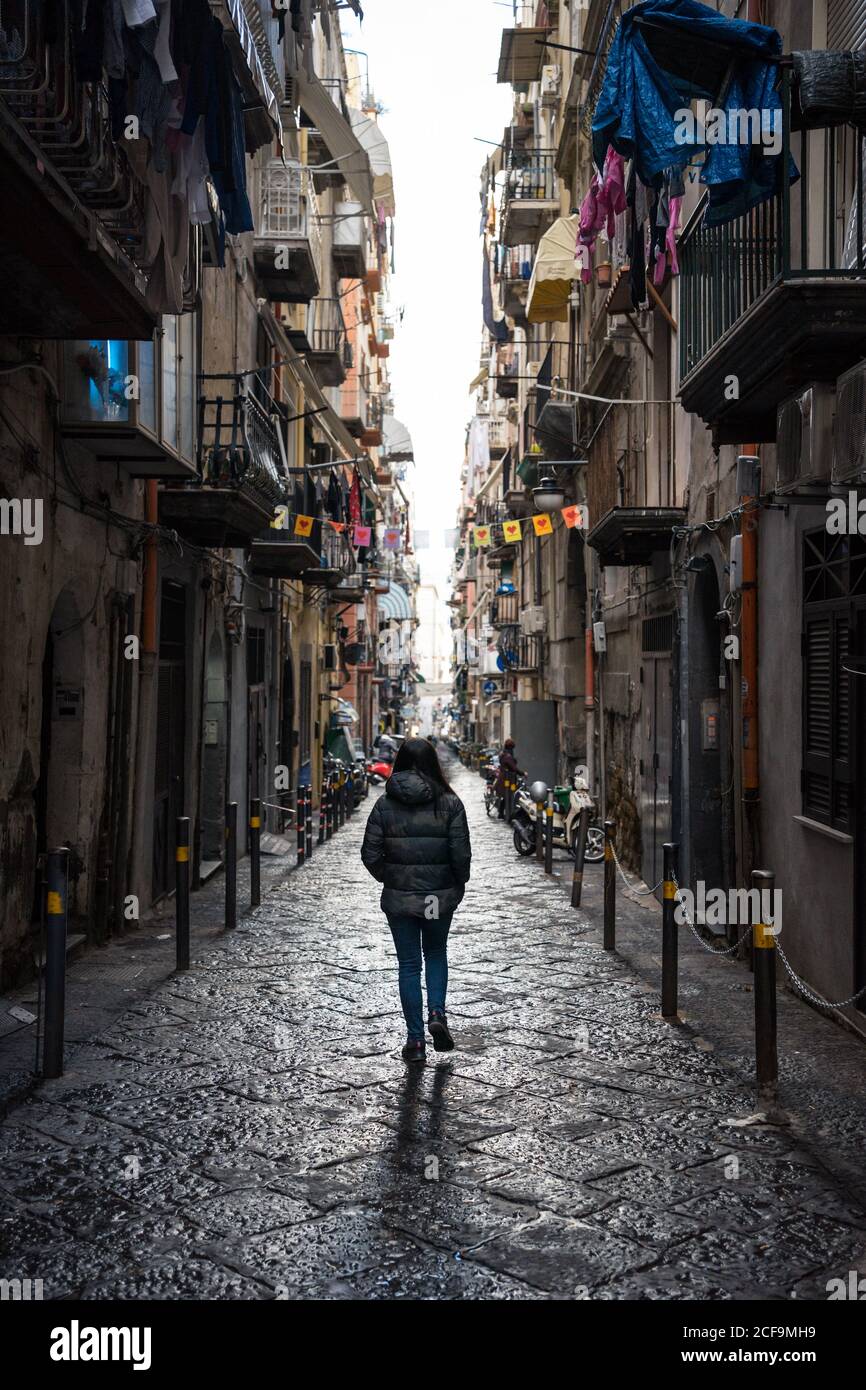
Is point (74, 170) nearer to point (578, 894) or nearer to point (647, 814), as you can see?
point (578, 894)

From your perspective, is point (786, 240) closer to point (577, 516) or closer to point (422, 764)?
point (422, 764)

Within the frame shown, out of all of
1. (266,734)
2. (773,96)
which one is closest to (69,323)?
(773,96)

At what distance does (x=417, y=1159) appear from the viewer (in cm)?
582

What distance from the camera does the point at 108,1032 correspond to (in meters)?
8.10

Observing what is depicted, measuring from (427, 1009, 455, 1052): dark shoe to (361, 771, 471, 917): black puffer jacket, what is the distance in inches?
24.4

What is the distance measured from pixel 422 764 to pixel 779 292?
125 inches

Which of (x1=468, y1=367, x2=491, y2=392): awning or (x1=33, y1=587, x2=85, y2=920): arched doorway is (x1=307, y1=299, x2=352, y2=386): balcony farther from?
(x1=468, y1=367, x2=491, y2=392): awning

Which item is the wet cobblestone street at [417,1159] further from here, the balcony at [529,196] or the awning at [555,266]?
the balcony at [529,196]

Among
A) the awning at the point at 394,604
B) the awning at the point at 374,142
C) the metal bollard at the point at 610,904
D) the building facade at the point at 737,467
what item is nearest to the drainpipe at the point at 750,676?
the building facade at the point at 737,467

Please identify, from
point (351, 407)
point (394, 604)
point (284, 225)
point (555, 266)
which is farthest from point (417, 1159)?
point (394, 604)

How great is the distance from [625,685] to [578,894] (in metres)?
5.53

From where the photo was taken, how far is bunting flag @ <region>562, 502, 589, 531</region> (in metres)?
23.2

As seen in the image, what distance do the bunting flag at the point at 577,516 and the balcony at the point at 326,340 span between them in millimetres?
7044

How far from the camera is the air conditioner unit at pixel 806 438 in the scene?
718 centimetres
